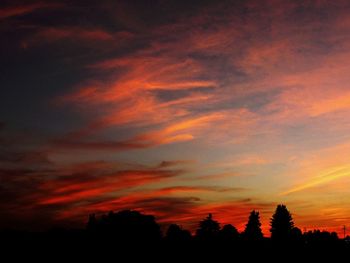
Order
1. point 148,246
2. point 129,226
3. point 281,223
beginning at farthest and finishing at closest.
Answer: point 281,223, point 129,226, point 148,246

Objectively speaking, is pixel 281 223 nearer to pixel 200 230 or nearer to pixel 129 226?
pixel 200 230

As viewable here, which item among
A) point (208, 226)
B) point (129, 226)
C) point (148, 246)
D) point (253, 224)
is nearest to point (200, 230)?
point (208, 226)

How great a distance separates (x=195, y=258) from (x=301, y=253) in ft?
79.0

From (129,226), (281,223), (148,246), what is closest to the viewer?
(148,246)

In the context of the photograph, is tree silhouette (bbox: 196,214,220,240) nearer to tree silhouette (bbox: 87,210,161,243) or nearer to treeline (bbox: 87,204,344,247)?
treeline (bbox: 87,204,344,247)

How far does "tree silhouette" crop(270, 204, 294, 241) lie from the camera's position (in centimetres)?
11795

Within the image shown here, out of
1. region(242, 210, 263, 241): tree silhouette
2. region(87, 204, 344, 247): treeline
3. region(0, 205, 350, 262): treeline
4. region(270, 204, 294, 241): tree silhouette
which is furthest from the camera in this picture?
region(242, 210, 263, 241): tree silhouette

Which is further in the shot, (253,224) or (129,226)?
(253,224)

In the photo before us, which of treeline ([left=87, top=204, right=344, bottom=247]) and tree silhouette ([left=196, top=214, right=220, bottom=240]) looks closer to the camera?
treeline ([left=87, top=204, right=344, bottom=247])

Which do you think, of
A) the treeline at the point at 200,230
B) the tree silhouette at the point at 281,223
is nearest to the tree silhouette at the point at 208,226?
the treeline at the point at 200,230

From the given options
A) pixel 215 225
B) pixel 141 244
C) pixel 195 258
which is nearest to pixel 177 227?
pixel 215 225

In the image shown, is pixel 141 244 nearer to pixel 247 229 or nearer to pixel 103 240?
pixel 103 240

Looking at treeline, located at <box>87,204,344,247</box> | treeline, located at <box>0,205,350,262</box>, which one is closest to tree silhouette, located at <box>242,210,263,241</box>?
treeline, located at <box>87,204,344,247</box>

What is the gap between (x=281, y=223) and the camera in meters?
120
